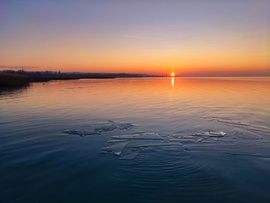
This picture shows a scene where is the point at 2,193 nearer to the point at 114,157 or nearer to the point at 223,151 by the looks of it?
the point at 114,157

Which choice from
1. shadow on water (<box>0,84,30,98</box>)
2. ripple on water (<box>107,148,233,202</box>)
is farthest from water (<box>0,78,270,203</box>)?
shadow on water (<box>0,84,30,98</box>)

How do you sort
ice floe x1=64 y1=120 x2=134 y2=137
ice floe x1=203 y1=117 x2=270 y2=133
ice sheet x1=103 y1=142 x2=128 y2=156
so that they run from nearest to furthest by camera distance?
ice sheet x1=103 y1=142 x2=128 y2=156 → ice floe x1=64 y1=120 x2=134 y2=137 → ice floe x1=203 y1=117 x2=270 y2=133

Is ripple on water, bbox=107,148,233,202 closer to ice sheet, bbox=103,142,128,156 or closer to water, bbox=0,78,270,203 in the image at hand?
water, bbox=0,78,270,203

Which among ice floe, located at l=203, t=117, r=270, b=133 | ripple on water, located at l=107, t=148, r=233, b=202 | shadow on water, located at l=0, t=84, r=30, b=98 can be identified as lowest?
ice floe, located at l=203, t=117, r=270, b=133

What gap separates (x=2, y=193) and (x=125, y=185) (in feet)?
9.51

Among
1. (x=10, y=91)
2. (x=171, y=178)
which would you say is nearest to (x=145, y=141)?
(x=171, y=178)

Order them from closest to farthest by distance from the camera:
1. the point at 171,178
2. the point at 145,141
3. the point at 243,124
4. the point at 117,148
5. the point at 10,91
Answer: the point at 171,178 → the point at 117,148 → the point at 145,141 → the point at 243,124 → the point at 10,91

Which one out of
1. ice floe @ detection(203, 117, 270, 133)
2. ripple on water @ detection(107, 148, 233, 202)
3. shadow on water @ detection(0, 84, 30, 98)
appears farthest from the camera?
shadow on water @ detection(0, 84, 30, 98)

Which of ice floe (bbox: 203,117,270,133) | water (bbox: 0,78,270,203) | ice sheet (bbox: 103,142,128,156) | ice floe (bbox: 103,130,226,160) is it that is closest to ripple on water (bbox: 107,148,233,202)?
water (bbox: 0,78,270,203)

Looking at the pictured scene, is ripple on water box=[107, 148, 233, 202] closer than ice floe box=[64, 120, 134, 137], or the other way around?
ripple on water box=[107, 148, 233, 202]

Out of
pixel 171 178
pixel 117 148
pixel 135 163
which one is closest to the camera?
pixel 171 178

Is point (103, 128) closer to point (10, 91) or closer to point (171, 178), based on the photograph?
point (171, 178)

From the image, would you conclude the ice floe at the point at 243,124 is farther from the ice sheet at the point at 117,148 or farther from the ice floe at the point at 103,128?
the ice sheet at the point at 117,148

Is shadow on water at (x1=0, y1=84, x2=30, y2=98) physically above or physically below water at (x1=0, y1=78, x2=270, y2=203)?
above
